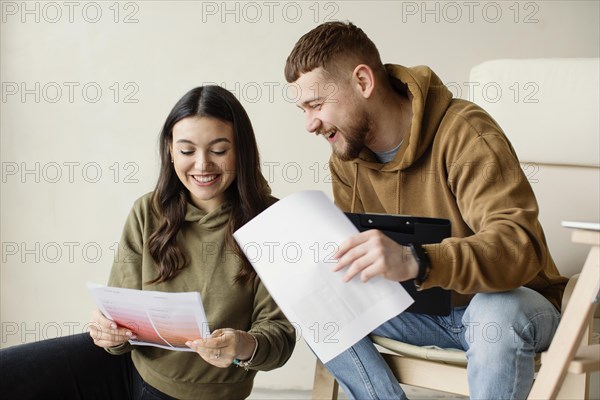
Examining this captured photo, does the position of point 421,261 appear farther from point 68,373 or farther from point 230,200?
point 68,373

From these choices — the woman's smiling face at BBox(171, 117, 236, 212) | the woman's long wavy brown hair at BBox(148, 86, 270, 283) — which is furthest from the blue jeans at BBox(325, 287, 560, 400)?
the woman's smiling face at BBox(171, 117, 236, 212)

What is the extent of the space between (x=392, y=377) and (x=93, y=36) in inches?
59.1

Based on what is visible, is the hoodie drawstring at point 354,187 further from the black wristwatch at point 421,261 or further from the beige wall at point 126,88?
the beige wall at point 126,88

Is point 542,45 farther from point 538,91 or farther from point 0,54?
point 0,54

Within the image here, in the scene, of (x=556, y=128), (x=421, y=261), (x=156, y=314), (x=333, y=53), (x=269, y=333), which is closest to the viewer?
(x=421, y=261)

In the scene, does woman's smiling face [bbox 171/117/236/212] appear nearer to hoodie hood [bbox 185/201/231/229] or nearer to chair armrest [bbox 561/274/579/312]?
hoodie hood [bbox 185/201/231/229]

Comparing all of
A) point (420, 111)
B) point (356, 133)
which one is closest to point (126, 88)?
point (356, 133)

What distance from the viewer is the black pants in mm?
1565

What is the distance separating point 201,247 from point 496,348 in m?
0.60

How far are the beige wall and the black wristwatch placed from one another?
1209 millimetres

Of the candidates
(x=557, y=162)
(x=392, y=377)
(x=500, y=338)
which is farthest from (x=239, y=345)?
(x=557, y=162)

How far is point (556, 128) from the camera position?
195 cm

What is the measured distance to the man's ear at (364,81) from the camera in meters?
1.55

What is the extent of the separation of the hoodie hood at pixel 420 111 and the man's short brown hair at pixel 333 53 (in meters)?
0.07
